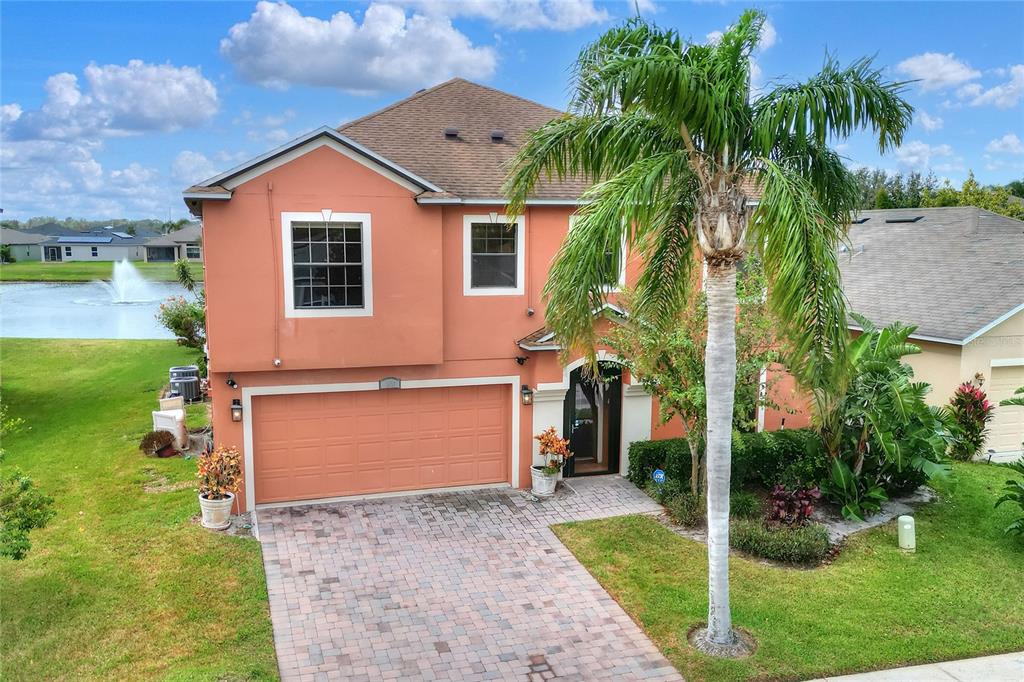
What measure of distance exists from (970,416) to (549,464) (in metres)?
9.91

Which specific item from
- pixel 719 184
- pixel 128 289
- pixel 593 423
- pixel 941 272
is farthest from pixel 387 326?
pixel 128 289

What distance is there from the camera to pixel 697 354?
12.0 meters

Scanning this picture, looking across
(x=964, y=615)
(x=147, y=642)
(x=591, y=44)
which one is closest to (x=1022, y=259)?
(x=964, y=615)

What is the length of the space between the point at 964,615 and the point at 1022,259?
497 inches

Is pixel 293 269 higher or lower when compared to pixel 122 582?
higher

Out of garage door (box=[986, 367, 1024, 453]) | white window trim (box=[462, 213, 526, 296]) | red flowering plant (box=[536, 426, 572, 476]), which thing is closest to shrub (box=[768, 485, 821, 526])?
red flowering plant (box=[536, 426, 572, 476])

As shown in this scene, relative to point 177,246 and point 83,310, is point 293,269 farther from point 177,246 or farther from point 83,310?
point 177,246

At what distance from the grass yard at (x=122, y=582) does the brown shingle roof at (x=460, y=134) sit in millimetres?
7353

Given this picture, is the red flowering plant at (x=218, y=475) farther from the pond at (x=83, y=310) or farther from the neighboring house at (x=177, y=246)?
the neighboring house at (x=177, y=246)

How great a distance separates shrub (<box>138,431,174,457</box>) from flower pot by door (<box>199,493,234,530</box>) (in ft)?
16.3

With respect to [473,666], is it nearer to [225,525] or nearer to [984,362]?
[225,525]

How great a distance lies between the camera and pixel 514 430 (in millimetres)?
14484

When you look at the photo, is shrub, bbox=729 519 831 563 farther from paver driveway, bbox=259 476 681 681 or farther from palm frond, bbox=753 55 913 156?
palm frond, bbox=753 55 913 156

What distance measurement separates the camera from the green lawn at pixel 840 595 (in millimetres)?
8742
